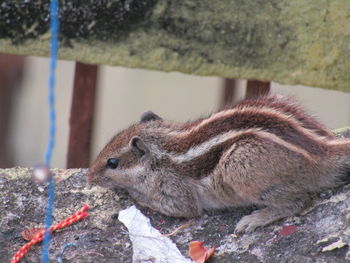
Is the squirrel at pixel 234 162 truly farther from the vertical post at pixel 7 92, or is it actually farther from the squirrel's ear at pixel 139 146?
the vertical post at pixel 7 92

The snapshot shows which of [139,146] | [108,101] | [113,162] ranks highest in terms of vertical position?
[139,146]

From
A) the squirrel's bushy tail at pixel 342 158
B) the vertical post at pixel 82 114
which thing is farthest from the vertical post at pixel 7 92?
the squirrel's bushy tail at pixel 342 158

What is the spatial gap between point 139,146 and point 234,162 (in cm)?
64

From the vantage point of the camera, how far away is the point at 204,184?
13.3 ft

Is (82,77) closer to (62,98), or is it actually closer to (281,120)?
(281,120)

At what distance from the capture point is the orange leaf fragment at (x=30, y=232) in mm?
3979

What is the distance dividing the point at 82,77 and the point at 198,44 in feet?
3.05

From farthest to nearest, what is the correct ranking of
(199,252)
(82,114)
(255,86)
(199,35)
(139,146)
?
(82,114), (255,86), (199,35), (139,146), (199,252)

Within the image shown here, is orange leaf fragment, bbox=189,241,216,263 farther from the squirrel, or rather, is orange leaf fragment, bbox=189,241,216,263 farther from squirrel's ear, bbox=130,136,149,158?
squirrel's ear, bbox=130,136,149,158

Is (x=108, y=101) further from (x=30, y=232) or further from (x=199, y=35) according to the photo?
(x=30, y=232)

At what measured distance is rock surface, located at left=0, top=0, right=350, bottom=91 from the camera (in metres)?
5.12

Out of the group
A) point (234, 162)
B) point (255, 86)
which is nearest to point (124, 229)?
point (234, 162)

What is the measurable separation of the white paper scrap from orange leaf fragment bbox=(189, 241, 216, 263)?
1.6 inches

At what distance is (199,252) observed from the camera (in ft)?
12.4
